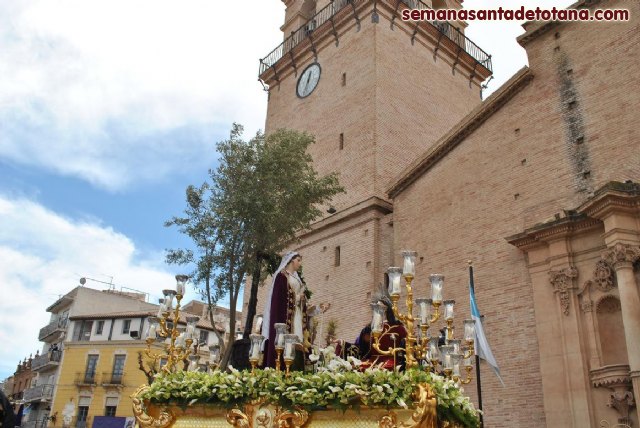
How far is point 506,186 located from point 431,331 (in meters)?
4.17

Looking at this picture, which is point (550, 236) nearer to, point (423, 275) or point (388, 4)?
point (423, 275)

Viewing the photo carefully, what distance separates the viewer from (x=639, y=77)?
A: 44.9 ft

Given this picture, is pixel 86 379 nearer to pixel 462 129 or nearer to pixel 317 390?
pixel 462 129

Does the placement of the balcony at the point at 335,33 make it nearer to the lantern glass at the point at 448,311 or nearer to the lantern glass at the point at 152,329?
the lantern glass at the point at 448,311

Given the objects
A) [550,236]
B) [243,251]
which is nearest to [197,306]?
[243,251]

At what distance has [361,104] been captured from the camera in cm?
2045

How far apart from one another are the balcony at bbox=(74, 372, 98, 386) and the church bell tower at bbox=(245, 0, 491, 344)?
19979 millimetres

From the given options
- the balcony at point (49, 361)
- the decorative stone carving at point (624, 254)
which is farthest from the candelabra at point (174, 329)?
the balcony at point (49, 361)

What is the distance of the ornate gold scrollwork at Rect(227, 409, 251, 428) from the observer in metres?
6.82

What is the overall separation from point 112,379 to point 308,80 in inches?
877

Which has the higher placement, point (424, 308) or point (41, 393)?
point (41, 393)

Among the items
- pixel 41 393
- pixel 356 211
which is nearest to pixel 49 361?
pixel 41 393

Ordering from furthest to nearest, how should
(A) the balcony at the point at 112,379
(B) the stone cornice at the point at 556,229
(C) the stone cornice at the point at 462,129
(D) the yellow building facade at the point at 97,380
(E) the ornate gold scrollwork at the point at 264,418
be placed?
1. (A) the balcony at the point at 112,379
2. (D) the yellow building facade at the point at 97,380
3. (C) the stone cornice at the point at 462,129
4. (B) the stone cornice at the point at 556,229
5. (E) the ornate gold scrollwork at the point at 264,418

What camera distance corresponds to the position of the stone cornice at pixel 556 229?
13164mm
